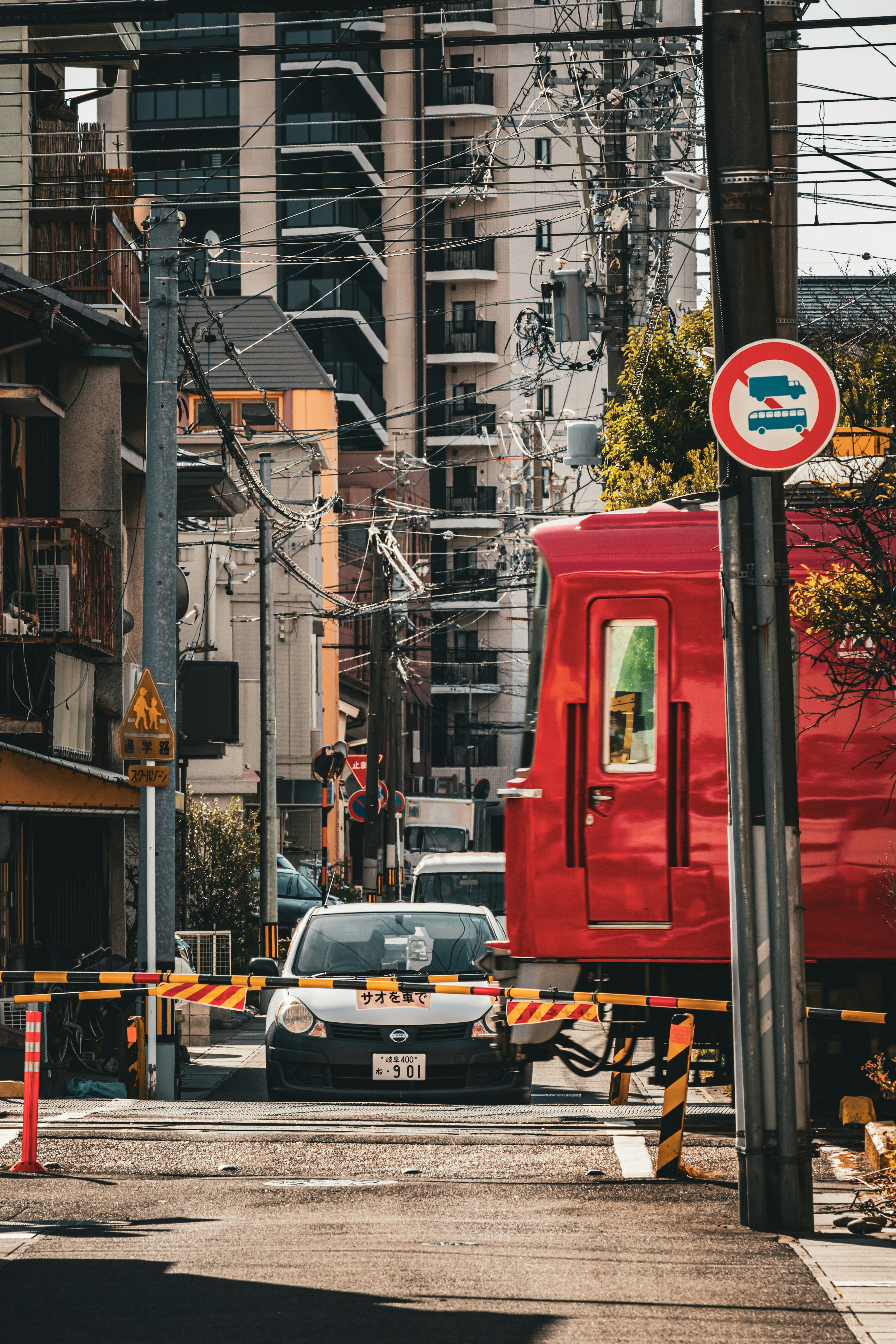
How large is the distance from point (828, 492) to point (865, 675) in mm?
1307

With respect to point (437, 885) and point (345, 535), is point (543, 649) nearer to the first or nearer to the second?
point (437, 885)

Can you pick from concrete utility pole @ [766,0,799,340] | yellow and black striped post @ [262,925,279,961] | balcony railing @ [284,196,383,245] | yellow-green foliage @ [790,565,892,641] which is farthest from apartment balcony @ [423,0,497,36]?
yellow-green foliage @ [790,565,892,641]

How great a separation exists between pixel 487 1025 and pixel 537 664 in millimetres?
3389

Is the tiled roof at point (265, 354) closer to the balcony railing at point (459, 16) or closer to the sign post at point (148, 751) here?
the balcony railing at point (459, 16)

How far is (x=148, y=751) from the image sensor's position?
15.3m

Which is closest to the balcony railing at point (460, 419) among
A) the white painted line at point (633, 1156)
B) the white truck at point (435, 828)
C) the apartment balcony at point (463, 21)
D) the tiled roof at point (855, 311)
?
the apartment balcony at point (463, 21)

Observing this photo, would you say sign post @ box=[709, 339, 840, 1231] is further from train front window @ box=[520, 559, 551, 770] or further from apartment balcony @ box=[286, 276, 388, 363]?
apartment balcony @ box=[286, 276, 388, 363]

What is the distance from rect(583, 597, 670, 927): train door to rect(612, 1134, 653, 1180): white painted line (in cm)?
126

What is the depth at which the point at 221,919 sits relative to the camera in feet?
89.1

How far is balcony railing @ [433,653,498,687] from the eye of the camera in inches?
3469

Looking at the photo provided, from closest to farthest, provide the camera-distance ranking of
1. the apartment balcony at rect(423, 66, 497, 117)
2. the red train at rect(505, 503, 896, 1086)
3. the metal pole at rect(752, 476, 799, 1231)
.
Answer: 1. the metal pole at rect(752, 476, 799, 1231)
2. the red train at rect(505, 503, 896, 1086)
3. the apartment balcony at rect(423, 66, 497, 117)

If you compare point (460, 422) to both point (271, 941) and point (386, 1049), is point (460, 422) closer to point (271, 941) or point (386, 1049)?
point (271, 941)

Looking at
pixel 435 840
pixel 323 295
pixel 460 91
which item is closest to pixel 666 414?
pixel 435 840

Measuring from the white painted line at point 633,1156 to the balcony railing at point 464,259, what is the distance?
271ft
